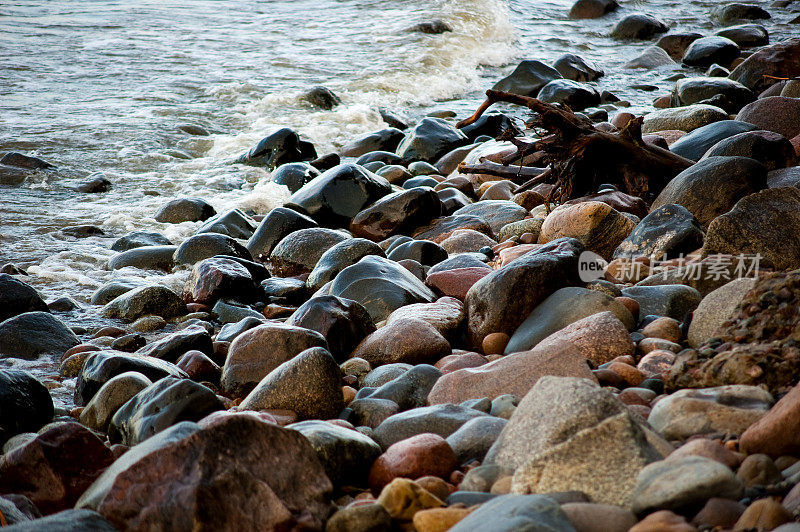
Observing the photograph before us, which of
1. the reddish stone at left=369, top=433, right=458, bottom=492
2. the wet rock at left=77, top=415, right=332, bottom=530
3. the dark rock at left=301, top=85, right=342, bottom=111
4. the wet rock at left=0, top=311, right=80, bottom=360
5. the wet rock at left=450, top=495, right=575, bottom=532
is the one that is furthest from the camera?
the dark rock at left=301, top=85, right=342, bottom=111

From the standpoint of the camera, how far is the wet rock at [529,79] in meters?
11.2

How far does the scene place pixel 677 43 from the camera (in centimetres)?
1327

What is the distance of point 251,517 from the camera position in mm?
1886

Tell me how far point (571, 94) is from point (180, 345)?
779cm

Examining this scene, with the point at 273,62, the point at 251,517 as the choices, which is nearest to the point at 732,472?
the point at 251,517

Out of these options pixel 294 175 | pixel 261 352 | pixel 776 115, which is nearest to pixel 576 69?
pixel 776 115

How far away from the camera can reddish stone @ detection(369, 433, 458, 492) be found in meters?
2.33

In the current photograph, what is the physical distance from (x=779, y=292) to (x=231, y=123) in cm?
886

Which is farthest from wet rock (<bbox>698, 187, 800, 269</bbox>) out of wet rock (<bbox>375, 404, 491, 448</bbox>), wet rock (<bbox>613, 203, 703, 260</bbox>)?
wet rock (<bbox>375, 404, 491, 448</bbox>)

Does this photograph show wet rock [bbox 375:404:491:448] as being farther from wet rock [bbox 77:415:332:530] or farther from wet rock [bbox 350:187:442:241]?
wet rock [bbox 350:187:442:241]

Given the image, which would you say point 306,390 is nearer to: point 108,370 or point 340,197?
point 108,370

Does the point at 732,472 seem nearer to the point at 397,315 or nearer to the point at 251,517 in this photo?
the point at 251,517

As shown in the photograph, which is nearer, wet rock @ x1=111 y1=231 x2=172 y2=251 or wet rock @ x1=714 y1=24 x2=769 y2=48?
wet rock @ x1=111 y1=231 x2=172 y2=251

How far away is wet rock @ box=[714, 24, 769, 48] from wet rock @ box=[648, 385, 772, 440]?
12105 mm
